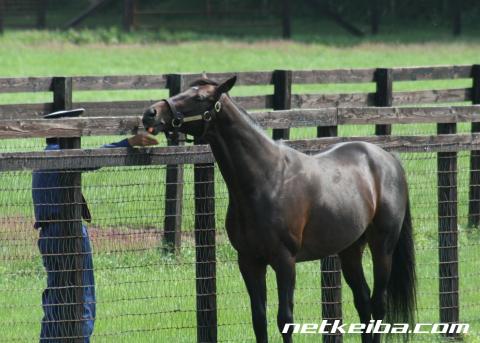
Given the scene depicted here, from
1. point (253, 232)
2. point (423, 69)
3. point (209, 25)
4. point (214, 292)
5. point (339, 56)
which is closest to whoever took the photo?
point (253, 232)

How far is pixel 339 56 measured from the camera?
114 ft

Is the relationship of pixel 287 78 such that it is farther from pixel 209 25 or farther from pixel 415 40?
pixel 209 25

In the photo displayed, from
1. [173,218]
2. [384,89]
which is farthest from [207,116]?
[384,89]

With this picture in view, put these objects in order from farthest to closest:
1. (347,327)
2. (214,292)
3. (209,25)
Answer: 1. (209,25)
2. (347,327)
3. (214,292)

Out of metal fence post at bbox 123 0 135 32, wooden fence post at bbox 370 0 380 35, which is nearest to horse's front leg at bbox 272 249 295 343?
metal fence post at bbox 123 0 135 32

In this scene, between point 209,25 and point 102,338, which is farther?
point 209,25

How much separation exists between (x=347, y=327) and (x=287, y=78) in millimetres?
4781

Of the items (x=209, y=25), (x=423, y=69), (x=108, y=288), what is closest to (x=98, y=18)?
(x=209, y=25)

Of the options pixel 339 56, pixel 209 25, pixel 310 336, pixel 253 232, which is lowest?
pixel 310 336

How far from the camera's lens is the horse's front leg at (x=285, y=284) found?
7293 millimetres

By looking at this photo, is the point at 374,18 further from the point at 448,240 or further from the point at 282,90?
the point at 448,240

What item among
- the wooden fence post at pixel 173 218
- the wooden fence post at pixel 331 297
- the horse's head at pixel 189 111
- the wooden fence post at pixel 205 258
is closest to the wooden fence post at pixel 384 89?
the wooden fence post at pixel 173 218

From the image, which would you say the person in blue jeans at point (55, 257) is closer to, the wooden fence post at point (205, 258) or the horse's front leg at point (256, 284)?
the wooden fence post at point (205, 258)

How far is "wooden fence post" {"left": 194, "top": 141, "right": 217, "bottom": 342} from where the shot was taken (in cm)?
831
